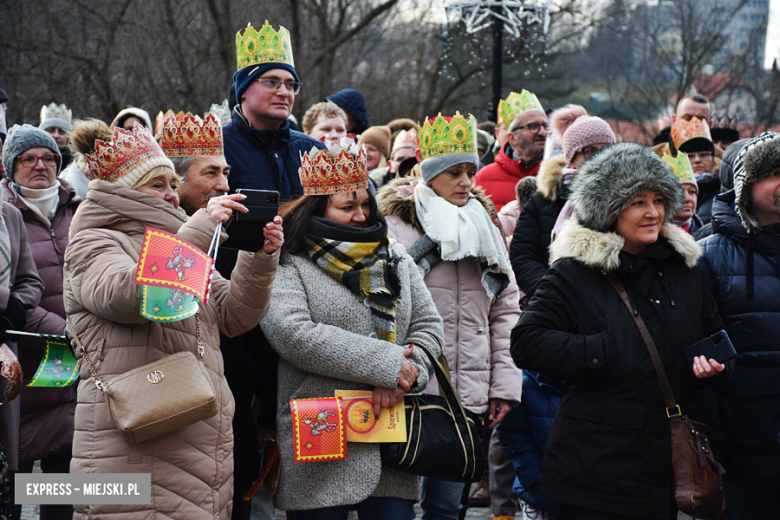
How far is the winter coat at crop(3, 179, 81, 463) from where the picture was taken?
14.0ft

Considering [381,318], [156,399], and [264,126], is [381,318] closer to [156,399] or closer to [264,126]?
[156,399]

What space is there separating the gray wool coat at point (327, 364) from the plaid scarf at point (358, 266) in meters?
0.04

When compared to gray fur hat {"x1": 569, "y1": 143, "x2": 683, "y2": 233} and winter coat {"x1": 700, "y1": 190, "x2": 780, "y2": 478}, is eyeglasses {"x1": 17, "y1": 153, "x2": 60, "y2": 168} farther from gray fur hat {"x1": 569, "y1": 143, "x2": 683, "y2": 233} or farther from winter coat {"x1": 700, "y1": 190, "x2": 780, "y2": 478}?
winter coat {"x1": 700, "y1": 190, "x2": 780, "y2": 478}

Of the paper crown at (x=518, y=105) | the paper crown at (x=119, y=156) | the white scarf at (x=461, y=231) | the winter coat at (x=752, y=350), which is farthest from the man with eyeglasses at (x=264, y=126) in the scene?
the paper crown at (x=518, y=105)

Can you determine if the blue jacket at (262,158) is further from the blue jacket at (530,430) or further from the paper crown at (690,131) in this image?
the paper crown at (690,131)

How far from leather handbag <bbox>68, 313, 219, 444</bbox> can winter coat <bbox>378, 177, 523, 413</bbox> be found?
58.8 inches

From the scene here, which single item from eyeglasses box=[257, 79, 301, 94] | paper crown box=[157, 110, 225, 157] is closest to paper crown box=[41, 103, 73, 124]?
eyeglasses box=[257, 79, 301, 94]

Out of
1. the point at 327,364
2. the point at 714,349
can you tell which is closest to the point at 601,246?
the point at 714,349

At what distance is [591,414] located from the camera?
322cm

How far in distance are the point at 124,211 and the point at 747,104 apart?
20.5 meters

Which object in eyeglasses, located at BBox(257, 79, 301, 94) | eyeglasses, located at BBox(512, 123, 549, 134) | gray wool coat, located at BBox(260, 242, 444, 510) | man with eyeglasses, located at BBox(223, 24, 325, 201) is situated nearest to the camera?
gray wool coat, located at BBox(260, 242, 444, 510)

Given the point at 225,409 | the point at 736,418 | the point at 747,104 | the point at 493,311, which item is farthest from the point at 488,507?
the point at 747,104

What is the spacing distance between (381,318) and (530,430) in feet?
4.43

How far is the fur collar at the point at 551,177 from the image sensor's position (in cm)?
476
